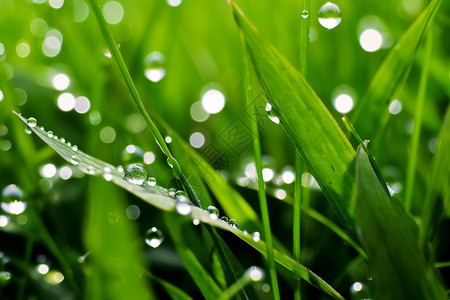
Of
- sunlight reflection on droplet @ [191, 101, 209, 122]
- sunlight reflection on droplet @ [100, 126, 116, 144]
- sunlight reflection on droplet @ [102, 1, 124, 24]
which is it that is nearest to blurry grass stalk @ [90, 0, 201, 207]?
sunlight reflection on droplet @ [100, 126, 116, 144]

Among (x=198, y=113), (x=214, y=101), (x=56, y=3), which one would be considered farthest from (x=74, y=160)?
(x=56, y=3)

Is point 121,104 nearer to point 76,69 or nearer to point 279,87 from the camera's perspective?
point 76,69

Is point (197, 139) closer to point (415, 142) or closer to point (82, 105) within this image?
point (82, 105)

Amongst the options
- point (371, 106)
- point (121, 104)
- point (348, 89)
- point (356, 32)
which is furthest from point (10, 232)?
point (356, 32)

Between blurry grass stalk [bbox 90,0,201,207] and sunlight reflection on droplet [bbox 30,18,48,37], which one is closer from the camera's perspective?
blurry grass stalk [bbox 90,0,201,207]

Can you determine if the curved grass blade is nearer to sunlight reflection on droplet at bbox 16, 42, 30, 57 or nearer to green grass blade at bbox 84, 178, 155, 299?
green grass blade at bbox 84, 178, 155, 299

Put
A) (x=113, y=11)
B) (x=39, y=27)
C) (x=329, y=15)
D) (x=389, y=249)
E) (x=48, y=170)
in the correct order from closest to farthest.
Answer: (x=389, y=249) → (x=329, y=15) → (x=48, y=170) → (x=39, y=27) → (x=113, y=11)

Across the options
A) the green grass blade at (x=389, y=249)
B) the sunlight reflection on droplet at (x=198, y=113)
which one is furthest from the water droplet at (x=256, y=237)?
the sunlight reflection on droplet at (x=198, y=113)
